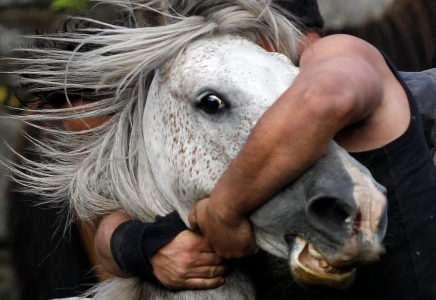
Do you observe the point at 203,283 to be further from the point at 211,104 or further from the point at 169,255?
the point at 211,104

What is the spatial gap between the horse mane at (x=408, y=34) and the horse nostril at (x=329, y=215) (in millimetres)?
3066

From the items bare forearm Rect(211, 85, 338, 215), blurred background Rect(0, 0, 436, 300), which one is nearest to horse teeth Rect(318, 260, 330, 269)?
bare forearm Rect(211, 85, 338, 215)

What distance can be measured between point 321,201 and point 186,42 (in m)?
0.63

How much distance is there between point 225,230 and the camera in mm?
1520

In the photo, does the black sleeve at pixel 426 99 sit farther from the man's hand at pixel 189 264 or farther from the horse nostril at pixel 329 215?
the horse nostril at pixel 329 215

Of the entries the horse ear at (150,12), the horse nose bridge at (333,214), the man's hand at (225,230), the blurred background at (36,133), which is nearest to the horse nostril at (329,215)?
the horse nose bridge at (333,214)

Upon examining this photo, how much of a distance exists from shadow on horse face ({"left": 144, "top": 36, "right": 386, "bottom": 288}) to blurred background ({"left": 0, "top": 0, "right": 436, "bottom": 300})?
58 centimetres

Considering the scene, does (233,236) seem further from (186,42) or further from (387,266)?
(186,42)

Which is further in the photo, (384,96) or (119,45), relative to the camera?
(119,45)

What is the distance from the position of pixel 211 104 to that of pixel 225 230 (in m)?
0.31

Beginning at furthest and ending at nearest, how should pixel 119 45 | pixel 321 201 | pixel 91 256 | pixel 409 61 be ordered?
1. pixel 409 61
2. pixel 91 256
3. pixel 119 45
4. pixel 321 201

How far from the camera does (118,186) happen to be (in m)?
1.92

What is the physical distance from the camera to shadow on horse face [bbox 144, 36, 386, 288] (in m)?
1.31

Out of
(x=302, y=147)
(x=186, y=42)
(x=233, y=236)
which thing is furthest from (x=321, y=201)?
(x=186, y=42)
